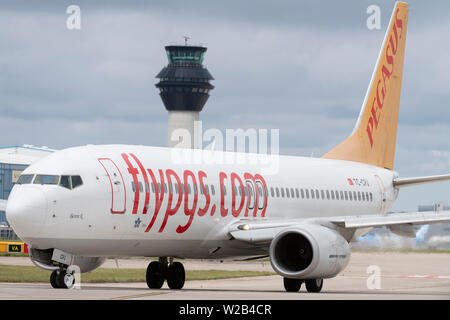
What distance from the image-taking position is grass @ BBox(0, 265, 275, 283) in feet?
114

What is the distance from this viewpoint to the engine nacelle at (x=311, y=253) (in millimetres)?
26938

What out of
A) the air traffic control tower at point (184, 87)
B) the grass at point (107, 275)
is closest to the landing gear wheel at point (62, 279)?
the grass at point (107, 275)

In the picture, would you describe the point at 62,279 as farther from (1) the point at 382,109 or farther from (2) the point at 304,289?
(1) the point at 382,109

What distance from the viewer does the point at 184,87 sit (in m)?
123

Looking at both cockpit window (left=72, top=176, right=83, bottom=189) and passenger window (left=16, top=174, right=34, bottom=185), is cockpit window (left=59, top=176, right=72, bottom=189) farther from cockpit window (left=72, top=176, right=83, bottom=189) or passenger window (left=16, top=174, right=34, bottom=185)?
passenger window (left=16, top=174, right=34, bottom=185)

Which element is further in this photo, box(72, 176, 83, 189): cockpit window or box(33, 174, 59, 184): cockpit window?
box(72, 176, 83, 189): cockpit window

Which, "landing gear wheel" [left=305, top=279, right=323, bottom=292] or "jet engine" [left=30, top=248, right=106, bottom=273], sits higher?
"jet engine" [left=30, top=248, right=106, bottom=273]

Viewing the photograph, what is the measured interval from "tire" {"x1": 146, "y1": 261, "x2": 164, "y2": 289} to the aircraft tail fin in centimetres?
1076

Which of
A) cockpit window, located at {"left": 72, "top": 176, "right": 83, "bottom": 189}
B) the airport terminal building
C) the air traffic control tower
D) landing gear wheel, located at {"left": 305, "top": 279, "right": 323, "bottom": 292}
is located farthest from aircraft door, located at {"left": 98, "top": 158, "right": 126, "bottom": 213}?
the air traffic control tower

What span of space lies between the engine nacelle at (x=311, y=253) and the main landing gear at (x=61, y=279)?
18.0 feet

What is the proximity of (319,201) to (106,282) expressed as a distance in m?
7.73

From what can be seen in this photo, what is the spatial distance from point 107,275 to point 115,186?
509 inches
